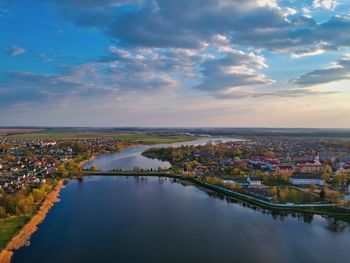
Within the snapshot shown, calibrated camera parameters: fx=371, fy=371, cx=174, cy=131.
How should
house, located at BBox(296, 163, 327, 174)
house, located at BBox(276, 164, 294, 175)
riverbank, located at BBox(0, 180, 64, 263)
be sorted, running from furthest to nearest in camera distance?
house, located at BBox(296, 163, 327, 174), house, located at BBox(276, 164, 294, 175), riverbank, located at BBox(0, 180, 64, 263)

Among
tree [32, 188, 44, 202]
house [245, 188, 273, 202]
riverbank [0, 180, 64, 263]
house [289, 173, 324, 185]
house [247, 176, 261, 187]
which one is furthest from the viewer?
house [289, 173, 324, 185]

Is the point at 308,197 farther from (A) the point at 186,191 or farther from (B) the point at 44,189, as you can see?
(B) the point at 44,189

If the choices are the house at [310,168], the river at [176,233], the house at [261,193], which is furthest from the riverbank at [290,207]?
the house at [310,168]

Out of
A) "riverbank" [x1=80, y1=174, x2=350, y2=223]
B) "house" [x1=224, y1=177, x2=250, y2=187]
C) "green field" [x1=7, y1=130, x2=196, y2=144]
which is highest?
"green field" [x1=7, y1=130, x2=196, y2=144]

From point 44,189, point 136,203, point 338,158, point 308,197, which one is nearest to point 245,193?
point 308,197

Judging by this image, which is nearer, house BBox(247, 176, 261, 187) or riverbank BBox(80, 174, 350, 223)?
riverbank BBox(80, 174, 350, 223)

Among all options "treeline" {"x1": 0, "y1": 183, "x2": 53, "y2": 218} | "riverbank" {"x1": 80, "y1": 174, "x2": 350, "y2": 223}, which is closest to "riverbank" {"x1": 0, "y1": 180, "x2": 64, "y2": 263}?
"treeline" {"x1": 0, "y1": 183, "x2": 53, "y2": 218}

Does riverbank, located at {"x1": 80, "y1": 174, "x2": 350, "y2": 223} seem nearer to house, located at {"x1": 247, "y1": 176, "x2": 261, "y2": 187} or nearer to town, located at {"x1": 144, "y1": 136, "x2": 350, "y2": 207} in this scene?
town, located at {"x1": 144, "y1": 136, "x2": 350, "y2": 207}
